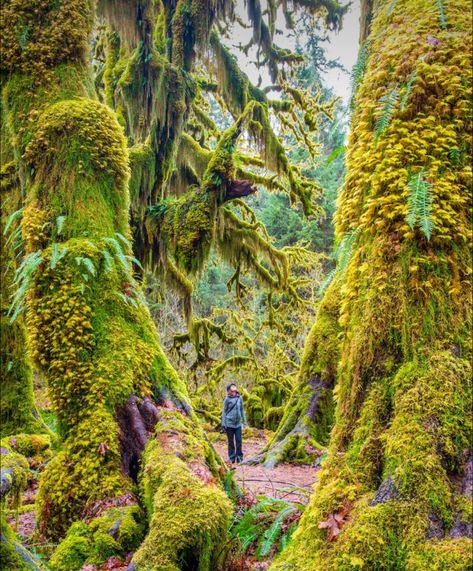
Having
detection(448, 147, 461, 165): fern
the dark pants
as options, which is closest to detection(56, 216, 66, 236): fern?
detection(448, 147, 461, 165): fern

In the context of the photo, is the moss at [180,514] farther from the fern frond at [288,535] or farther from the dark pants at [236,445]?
the dark pants at [236,445]

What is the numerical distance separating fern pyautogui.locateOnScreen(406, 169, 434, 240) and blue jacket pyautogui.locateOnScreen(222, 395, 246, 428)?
821 centimetres

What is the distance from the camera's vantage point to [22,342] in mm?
6988

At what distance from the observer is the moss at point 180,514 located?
2861mm

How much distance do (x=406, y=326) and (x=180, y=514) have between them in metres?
1.94

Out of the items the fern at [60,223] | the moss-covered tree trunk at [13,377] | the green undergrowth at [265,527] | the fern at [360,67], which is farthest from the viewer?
the moss-covered tree trunk at [13,377]

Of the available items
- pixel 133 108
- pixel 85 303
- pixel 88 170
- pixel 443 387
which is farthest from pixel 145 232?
pixel 443 387

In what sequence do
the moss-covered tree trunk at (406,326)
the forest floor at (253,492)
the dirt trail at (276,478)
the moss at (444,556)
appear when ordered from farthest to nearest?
the dirt trail at (276,478) < the forest floor at (253,492) < the moss-covered tree trunk at (406,326) < the moss at (444,556)

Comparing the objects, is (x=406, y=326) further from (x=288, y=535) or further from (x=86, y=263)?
(x=86, y=263)

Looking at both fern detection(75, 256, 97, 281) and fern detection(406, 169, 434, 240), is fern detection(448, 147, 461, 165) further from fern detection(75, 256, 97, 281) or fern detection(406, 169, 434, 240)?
fern detection(75, 256, 97, 281)

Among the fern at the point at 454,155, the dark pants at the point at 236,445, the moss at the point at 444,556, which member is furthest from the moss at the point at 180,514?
the dark pants at the point at 236,445

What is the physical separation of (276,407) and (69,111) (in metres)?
13.7

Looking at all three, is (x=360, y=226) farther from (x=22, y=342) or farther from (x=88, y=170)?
(x=22, y=342)

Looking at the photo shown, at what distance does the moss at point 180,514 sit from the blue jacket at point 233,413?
618cm
